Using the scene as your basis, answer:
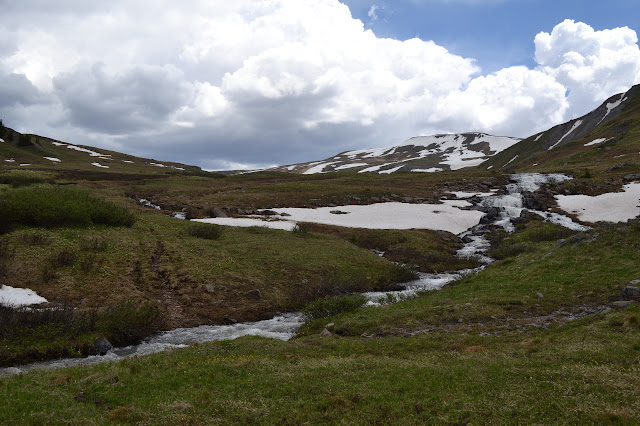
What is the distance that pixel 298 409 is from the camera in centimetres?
978

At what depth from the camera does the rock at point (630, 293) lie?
55.9 feet

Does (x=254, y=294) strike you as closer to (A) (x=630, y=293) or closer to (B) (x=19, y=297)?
(B) (x=19, y=297)

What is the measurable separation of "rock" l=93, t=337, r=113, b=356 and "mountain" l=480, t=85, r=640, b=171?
9214cm

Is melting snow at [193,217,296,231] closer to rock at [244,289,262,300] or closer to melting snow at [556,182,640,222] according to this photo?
rock at [244,289,262,300]

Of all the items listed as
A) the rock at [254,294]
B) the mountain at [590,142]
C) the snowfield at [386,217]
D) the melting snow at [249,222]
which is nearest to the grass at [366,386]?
the rock at [254,294]

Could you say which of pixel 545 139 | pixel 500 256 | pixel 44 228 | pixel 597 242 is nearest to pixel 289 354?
pixel 597 242

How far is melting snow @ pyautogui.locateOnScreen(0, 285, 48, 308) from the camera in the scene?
19.1 meters

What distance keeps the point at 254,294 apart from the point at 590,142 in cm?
11992

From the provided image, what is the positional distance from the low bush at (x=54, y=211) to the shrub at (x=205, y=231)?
5.72 meters

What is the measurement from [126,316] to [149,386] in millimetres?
9101

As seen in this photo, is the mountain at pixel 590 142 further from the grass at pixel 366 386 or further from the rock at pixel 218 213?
the grass at pixel 366 386

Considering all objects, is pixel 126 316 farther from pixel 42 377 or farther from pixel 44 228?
pixel 44 228

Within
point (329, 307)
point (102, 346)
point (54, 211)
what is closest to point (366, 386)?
point (329, 307)

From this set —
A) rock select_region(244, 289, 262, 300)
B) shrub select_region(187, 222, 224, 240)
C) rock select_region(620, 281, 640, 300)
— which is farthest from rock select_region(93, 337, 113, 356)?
rock select_region(620, 281, 640, 300)
